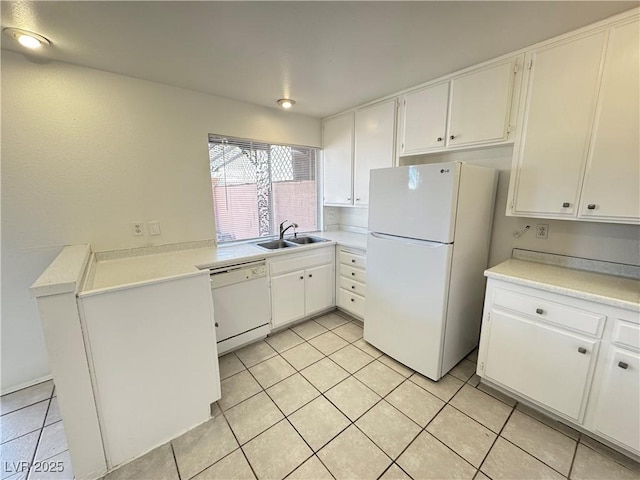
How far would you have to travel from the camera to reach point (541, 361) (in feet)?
5.17

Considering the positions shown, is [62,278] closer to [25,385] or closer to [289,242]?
[25,385]

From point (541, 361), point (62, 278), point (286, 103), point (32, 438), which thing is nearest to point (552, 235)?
point (541, 361)

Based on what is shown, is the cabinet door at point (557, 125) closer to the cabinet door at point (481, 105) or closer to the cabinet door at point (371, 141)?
the cabinet door at point (481, 105)

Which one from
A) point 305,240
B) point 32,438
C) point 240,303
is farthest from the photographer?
point 305,240

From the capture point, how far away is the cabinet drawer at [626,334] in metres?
1.26

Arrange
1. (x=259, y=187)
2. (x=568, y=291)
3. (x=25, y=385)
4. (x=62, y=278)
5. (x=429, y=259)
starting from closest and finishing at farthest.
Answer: (x=62, y=278) → (x=568, y=291) → (x=429, y=259) → (x=25, y=385) → (x=259, y=187)

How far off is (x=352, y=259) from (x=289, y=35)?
1936mm

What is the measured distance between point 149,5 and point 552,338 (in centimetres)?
279

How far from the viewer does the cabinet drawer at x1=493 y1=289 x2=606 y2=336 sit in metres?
1.38

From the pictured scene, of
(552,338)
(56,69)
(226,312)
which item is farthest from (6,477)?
(552,338)

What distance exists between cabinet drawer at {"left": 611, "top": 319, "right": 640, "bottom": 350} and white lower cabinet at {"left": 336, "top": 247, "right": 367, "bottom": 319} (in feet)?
5.49

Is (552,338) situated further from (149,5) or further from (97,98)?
(97,98)

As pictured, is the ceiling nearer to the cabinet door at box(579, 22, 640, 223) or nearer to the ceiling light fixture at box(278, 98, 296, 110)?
the cabinet door at box(579, 22, 640, 223)

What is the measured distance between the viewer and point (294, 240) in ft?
9.82
